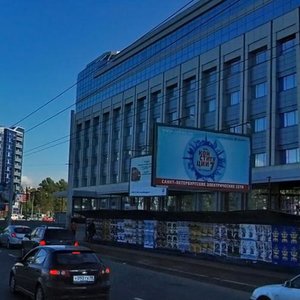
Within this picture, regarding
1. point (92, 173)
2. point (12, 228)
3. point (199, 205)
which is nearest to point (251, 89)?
point (199, 205)

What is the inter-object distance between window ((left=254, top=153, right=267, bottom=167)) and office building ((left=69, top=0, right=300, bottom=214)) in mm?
104

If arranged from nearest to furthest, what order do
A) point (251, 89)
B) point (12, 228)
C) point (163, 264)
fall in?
point (163, 264) < point (12, 228) < point (251, 89)

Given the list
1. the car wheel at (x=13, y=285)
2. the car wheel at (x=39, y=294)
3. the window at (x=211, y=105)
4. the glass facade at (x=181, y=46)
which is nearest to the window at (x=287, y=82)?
the glass facade at (x=181, y=46)

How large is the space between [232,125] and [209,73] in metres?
9.12

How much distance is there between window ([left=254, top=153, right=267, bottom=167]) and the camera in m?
53.7

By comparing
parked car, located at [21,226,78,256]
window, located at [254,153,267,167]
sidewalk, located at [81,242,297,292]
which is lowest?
sidewalk, located at [81,242,297,292]

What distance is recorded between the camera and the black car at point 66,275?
11359mm

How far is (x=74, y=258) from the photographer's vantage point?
470 inches

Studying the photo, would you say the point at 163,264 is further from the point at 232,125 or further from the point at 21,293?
the point at 232,125

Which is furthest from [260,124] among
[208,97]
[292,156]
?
[208,97]

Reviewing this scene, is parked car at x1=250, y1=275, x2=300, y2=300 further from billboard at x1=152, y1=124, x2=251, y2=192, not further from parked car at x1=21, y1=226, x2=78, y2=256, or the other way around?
billboard at x1=152, y1=124, x2=251, y2=192

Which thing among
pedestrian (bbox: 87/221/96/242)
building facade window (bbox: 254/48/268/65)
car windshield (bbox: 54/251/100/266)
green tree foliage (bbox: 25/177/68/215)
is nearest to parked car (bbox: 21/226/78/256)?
car windshield (bbox: 54/251/100/266)

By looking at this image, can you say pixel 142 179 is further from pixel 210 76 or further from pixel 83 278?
pixel 83 278

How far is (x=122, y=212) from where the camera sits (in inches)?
1511
